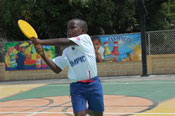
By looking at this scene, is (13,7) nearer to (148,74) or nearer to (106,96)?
(148,74)

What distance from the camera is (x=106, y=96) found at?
917cm

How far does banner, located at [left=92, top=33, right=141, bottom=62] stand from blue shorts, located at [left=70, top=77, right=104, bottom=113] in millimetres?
10545

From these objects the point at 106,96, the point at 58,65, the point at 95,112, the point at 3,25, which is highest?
the point at 3,25

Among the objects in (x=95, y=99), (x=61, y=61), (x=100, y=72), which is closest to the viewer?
(x=95, y=99)

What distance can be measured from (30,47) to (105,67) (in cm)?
426

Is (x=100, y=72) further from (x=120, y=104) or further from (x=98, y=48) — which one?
(x=120, y=104)

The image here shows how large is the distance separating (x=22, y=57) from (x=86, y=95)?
→ 1232 centimetres

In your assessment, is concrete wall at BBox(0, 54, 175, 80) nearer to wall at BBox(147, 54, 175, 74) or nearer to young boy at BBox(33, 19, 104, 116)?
wall at BBox(147, 54, 175, 74)

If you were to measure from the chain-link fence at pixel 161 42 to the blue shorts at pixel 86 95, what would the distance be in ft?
35.3

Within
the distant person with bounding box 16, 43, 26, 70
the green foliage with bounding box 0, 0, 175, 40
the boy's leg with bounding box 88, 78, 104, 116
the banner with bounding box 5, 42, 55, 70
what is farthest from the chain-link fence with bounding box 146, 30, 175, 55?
the boy's leg with bounding box 88, 78, 104, 116

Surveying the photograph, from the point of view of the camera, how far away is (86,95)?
425cm

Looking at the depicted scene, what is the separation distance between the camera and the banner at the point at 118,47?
14.6 m

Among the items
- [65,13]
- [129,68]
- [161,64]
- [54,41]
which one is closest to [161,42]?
[161,64]

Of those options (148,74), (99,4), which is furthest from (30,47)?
(148,74)
